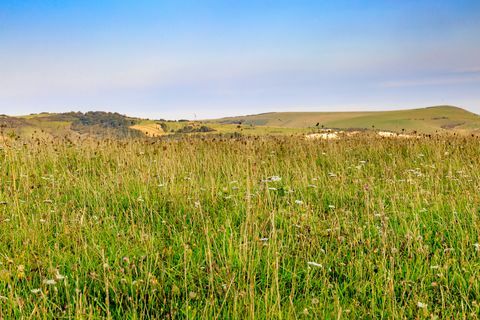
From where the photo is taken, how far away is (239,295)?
2.41 m

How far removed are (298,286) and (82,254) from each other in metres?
1.72

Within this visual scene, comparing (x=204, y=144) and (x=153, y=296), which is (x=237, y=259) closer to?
(x=153, y=296)

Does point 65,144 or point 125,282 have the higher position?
point 65,144

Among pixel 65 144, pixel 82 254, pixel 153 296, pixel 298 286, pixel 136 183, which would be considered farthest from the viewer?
pixel 65 144

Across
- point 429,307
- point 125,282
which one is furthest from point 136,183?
point 429,307

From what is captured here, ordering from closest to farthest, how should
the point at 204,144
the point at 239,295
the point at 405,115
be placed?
the point at 239,295
the point at 204,144
the point at 405,115

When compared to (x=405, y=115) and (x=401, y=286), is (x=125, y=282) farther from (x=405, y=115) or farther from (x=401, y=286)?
(x=405, y=115)

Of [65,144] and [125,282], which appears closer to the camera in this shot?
[125,282]

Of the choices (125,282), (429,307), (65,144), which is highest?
(65,144)

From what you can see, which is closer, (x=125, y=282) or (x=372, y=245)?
(x=125, y=282)

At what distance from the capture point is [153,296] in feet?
8.66

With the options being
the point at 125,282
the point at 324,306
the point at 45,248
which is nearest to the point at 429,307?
the point at 324,306

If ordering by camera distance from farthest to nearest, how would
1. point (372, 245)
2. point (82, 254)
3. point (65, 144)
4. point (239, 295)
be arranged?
1. point (65, 144)
2. point (372, 245)
3. point (82, 254)
4. point (239, 295)

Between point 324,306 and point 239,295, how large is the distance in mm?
570
